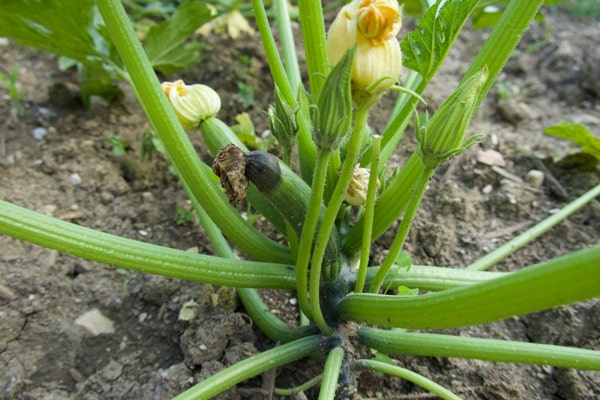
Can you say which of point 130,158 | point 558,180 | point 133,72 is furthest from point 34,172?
point 558,180

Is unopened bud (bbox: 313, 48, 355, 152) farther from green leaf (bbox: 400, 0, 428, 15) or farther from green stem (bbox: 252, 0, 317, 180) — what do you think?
green leaf (bbox: 400, 0, 428, 15)

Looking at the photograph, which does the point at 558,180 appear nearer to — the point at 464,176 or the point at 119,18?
the point at 464,176

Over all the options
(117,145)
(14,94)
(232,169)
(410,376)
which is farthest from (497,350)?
(14,94)

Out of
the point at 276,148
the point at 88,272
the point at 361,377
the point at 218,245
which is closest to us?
the point at 361,377

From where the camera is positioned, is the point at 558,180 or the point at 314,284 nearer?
the point at 314,284

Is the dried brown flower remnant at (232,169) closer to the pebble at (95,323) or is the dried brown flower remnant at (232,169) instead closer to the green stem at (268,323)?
the green stem at (268,323)

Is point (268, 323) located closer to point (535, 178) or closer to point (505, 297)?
point (505, 297)

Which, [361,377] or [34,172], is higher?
[361,377]

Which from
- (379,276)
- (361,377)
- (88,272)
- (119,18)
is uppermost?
(119,18)
